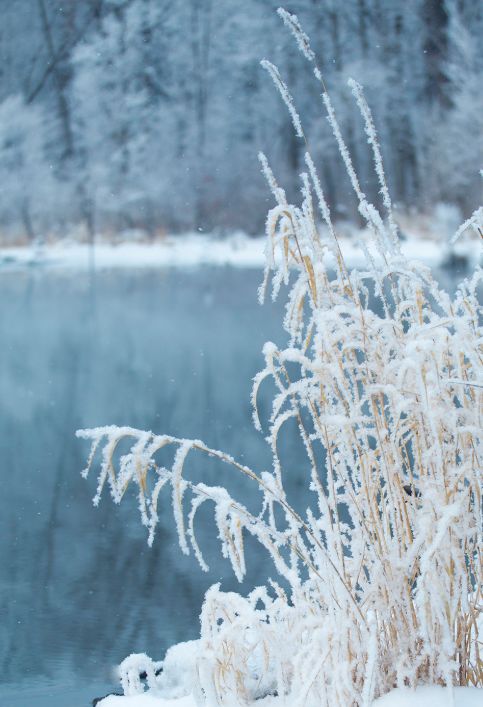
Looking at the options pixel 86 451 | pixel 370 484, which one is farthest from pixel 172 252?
pixel 370 484

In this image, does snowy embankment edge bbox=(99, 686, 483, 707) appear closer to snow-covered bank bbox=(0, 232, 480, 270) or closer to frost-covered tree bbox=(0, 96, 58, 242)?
snow-covered bank bbox=(0, 232, 480, 270)

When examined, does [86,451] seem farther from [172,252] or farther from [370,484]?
[172,252]

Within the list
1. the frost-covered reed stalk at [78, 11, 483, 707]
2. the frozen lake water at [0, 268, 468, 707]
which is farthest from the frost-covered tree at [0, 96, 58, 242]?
the frost-covered reed stalk at [78, 11, 483, 707]

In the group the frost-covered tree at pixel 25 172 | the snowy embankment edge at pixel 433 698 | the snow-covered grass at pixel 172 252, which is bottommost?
the snowy embankment edge at pixel 433 698

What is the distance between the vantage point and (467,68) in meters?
13.5

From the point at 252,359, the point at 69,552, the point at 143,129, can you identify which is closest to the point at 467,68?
the point at 143,129

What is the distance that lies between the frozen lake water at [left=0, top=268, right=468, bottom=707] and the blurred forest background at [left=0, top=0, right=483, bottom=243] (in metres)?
4.93

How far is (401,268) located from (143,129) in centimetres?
1337

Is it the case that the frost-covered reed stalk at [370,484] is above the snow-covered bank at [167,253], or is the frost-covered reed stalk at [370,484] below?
below

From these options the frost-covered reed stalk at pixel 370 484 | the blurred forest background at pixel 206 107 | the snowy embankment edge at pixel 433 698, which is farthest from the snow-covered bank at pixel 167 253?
the snowy embankment edge at pixel 433 698

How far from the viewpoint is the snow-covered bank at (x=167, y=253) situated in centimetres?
1105

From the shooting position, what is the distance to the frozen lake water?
1.98 meters

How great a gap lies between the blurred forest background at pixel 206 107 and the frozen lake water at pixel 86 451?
4933 millimetres

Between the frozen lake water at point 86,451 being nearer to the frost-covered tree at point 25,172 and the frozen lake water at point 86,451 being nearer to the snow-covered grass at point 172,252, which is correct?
the snow-covered grass at point 172,252
